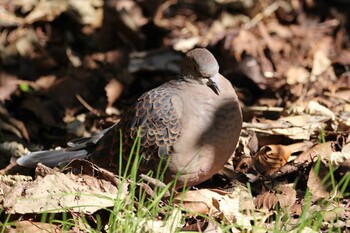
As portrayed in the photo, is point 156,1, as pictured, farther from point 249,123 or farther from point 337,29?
point 249,123

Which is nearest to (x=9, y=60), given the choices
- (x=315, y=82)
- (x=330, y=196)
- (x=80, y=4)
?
(x=80, y=4)

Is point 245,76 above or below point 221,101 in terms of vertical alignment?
below

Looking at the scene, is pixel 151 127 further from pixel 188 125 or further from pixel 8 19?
pixel 8 19

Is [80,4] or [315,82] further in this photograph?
[80,4]

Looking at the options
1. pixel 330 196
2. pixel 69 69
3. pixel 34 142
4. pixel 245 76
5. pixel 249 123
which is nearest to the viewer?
pixel 330 196

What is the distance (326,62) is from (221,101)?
8.16 feet

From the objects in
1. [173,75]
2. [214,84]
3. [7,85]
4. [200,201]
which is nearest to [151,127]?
[214,84]

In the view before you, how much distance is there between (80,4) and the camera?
24.0 ft

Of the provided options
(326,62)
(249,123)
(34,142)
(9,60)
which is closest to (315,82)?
(326,62)

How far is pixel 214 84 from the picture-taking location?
4.43 meters

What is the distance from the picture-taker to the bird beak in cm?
441

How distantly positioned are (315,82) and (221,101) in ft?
6.44

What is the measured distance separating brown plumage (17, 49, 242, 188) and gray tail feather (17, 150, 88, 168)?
28cm

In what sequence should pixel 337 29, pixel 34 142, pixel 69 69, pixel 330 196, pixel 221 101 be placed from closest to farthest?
pixel 330 196 → pixel 221 101 → pixel 34 142 → pixel 69 69 → pixel 337 29
